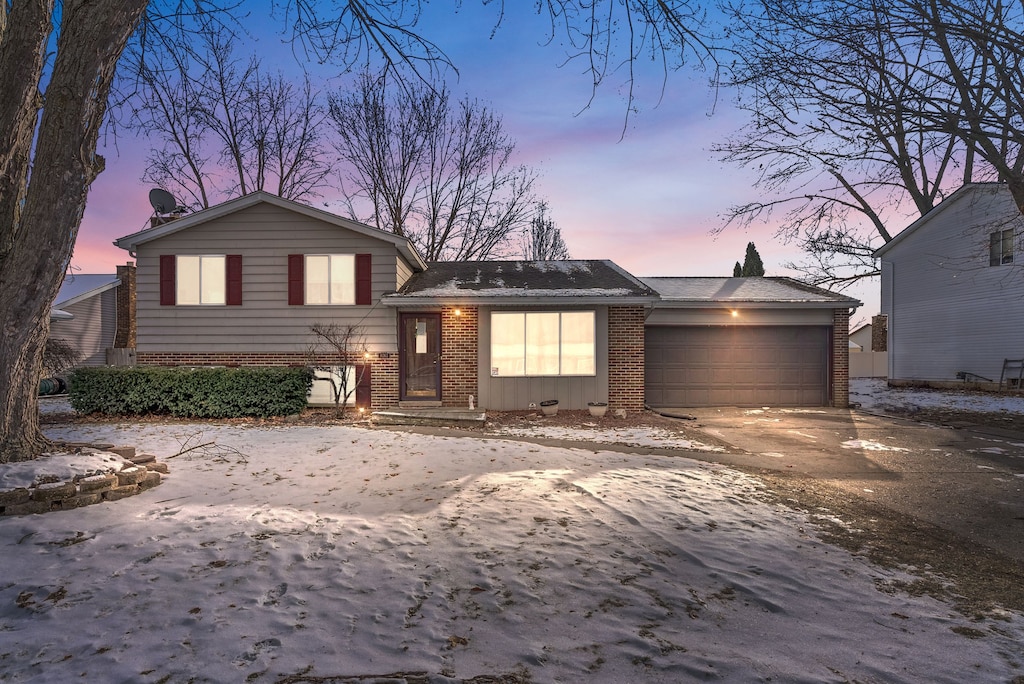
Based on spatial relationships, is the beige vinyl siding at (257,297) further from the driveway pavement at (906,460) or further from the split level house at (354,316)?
the driveway pavement at (906,460)

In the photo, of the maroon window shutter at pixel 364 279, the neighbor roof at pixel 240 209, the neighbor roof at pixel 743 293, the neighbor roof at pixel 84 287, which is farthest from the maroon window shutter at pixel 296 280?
the neighbor roof at pixel 84 287

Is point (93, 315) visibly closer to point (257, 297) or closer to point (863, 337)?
point (257, 297)

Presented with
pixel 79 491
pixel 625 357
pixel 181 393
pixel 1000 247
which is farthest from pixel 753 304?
pixel 79 491

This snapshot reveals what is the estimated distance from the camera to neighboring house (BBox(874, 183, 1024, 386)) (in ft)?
51.0

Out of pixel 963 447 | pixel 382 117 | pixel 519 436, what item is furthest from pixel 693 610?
pixel 382 117

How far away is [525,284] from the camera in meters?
12.3

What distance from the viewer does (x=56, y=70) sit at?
433cm

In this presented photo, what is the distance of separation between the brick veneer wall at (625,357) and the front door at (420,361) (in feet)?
13.4

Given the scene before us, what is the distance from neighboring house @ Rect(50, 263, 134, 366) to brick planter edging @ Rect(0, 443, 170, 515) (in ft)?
60.1

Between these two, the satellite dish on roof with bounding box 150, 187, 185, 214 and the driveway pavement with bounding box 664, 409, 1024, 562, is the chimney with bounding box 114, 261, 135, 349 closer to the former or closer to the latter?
the satellite dish on roof with bounding box 150, 187, 185, 214

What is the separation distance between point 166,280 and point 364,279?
15.0 feet

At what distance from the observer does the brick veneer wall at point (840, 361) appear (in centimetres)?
1298

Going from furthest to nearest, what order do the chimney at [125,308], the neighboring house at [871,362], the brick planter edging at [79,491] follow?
the neighboring house at [871,362]
the chimney at [125,308]
the brick planter edging at [79,491]

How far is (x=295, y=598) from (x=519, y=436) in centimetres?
563
